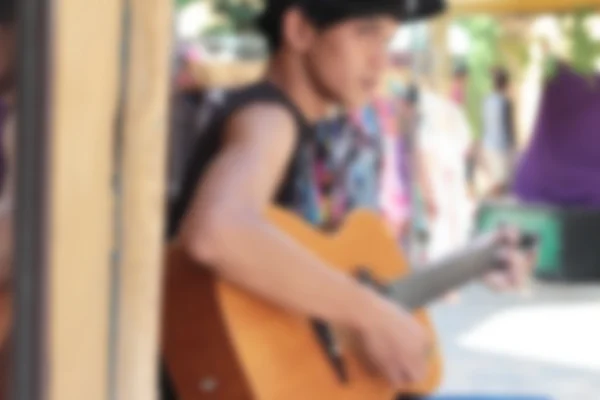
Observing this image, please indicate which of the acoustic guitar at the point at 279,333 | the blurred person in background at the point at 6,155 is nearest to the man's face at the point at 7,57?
the blurred person in background at the point at 6,155

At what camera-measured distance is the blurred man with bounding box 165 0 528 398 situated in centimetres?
64

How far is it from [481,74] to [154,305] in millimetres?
479

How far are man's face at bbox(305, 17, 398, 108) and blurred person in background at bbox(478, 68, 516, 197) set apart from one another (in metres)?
0.15

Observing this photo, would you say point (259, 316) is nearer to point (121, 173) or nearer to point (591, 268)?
point (121, 173)

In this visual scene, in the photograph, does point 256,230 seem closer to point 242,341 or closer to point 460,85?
point 242,341

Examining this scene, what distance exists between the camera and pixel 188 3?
0.62 meters

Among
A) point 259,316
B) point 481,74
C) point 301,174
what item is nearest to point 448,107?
point 481,74

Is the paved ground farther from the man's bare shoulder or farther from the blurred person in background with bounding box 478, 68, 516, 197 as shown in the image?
the man's bare shoulder

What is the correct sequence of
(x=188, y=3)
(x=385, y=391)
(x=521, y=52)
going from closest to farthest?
(x=188, y=3) → (x=385, y=391) → (x=521, y=52)

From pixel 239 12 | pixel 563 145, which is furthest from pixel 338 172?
pixel 563 145

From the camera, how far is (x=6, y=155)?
46cm

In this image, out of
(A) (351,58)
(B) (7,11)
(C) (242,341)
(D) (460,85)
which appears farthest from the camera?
(D) (460,85)

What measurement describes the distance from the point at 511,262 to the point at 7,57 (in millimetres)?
570

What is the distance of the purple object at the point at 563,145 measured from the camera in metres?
0.88
